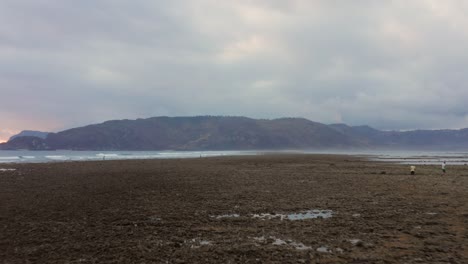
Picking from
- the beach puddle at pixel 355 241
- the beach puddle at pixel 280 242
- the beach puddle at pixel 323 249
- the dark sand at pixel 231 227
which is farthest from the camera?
the beach puddle at pixel 355 241

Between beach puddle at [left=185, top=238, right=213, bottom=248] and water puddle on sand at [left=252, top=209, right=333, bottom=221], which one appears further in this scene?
water puddle on sand at [left=252, top=209, right=333, bottom=221]

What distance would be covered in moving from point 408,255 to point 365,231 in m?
2.63

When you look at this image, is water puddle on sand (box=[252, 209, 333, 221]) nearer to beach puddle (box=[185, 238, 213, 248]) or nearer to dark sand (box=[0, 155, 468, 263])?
dark sand (box=[0, 155, 468, 263])

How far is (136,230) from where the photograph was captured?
12.2 metres

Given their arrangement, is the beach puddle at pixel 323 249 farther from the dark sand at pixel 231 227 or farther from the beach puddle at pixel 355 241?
the beach puddle at pixel 355 241

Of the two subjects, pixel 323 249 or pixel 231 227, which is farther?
pixel 231 227

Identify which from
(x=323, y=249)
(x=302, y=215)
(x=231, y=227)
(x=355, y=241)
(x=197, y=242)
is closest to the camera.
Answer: (x=323, y=249)

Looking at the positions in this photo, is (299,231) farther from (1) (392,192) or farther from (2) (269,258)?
(1) (392,192)

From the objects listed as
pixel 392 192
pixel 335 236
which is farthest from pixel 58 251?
pixel 392 192

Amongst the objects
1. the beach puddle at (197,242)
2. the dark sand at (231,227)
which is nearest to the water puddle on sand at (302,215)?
the dark sand at (231,227)

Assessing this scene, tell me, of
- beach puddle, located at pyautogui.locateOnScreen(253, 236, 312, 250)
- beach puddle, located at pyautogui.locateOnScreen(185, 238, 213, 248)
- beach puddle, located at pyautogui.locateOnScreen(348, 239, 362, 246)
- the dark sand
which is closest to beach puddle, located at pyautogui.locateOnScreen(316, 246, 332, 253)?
the dark sand

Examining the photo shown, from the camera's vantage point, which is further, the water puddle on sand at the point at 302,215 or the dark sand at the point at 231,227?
the water puddle on sand at the point at 302,215

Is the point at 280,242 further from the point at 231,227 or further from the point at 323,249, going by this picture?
the point at 231,227

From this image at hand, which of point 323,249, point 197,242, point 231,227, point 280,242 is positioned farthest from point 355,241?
point 197,242
